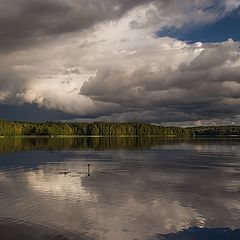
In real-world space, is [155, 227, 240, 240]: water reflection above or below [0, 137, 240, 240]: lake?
below

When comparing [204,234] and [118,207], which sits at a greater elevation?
[118,207]

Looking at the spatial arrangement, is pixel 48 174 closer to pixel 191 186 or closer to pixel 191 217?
pixel 191 186

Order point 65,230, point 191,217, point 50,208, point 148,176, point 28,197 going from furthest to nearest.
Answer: point 148,176 → point 28,197 → point 50,208 → point 191,217 → point 65,230

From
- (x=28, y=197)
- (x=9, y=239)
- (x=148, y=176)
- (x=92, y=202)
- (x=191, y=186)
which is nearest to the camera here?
(x=9, y=239)

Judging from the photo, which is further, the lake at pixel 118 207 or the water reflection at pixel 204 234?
the lake at pixel 118 207

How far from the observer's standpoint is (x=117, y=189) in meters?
47.1

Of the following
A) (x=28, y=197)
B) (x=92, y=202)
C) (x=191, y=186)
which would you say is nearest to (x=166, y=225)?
(x=92, y=202)

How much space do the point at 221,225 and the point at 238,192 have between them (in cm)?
1557

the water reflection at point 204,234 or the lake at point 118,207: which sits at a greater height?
the lake at point 118,207

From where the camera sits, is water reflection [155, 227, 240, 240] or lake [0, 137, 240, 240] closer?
water reflection [155, 227, 240, 240]

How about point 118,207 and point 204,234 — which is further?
point 118,207

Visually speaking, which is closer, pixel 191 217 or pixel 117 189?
pixel 191 217

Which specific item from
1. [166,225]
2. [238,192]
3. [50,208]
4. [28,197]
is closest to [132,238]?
[166,225]

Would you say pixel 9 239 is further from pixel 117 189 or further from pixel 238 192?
pixel 238 192
